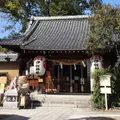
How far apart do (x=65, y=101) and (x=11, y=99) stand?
3.33 m

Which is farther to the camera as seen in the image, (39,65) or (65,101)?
(39,65)

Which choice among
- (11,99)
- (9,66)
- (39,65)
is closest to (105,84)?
→ (11,99)

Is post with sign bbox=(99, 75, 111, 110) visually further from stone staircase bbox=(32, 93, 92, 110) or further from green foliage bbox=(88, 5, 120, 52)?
green foliage bbox=(88, 5, 120, 52)

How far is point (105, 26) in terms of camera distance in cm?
1223

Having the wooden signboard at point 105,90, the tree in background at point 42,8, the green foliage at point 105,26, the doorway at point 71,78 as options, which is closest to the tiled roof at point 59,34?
the doorway at point 71,78

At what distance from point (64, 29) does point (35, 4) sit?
12.8 m

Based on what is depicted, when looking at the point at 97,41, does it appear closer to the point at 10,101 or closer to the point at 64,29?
the point at 10,101

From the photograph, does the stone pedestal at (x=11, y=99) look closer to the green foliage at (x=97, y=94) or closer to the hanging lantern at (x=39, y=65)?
the hanging lantern at (x=39, y=65)

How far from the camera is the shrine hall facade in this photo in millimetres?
16297

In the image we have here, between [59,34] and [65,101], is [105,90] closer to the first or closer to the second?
[65,101]

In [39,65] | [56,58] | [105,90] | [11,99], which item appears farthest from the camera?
[56,58]

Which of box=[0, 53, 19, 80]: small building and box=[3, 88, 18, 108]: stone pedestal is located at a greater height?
box=[0, 53, 19, 80]: small building

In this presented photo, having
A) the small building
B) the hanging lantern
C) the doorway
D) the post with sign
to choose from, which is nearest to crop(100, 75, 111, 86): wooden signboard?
the post with sign

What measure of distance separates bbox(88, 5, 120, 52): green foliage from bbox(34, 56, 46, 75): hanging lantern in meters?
5.26
